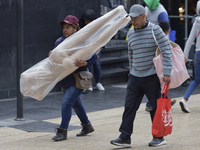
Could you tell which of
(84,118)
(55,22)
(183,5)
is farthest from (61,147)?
(183,5)

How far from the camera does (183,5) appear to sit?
46.5ft

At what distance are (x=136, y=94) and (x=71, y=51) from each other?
39.7 inches

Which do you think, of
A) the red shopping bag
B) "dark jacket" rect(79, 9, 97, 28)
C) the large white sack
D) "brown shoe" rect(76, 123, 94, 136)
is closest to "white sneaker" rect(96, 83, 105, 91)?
"dark jacket" rect(79, 9, 97, 28)

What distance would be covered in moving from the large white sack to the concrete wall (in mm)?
3557

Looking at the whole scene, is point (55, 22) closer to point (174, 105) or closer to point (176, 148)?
point (174, 105)

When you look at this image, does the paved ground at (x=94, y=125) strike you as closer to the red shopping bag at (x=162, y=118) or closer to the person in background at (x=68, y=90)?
the person in background at (x=68, y=90)

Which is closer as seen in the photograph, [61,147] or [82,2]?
[61,147]

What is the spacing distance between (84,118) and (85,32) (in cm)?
119

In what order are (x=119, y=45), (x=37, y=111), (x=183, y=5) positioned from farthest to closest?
1. (x=183, y=5)
2. (x=119, y=45)
3. (x=37, y=111)

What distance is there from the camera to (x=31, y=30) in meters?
9.43

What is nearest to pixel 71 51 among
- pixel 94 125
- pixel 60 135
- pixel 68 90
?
pixel 68 90

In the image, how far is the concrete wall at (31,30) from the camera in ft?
29.5

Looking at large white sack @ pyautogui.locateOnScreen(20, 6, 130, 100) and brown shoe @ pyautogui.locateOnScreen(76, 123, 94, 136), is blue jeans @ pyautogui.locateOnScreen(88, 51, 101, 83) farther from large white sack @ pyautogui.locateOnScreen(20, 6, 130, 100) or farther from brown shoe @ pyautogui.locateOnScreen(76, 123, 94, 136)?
large white sack @ pyautogui.locateOnScreen(20, 6, 130, 100)

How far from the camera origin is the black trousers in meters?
5.22
